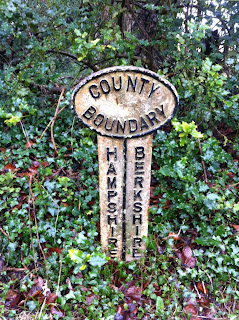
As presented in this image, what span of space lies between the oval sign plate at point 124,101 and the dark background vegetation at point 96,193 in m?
0.57

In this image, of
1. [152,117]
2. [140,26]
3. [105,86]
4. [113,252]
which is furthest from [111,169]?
[140,26]

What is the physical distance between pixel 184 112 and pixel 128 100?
1.70m

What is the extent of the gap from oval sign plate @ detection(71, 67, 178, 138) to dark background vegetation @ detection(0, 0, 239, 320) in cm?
57

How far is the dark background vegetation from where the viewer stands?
6.68ft

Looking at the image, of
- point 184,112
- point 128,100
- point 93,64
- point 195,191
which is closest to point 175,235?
point 195,191

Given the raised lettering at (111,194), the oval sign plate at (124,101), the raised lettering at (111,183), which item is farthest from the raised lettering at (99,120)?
the raised lettering at (111,194)

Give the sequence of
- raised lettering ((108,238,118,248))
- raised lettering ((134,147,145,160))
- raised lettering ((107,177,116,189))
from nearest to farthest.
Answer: raised lettering ((134,147,145,160)), raised lettering ((107,177,116,189)), raised lettering ((108,238,118,248))

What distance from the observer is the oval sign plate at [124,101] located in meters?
1.71

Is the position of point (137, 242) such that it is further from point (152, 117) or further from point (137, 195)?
point (152, 117)

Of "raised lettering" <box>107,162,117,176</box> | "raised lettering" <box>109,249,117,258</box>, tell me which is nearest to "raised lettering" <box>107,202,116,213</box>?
"raised lettering" <box>107,162,117,176</box>

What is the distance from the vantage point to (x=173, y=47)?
2889 millimetres

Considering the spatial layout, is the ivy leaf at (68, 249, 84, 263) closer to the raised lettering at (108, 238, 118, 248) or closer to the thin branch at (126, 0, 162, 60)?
the raised lettering at (108, 238, 118, 248)

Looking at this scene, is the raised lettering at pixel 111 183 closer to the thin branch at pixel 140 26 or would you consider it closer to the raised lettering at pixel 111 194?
the raised lettering at pixel 111 194

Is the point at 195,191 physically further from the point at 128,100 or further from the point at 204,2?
the point at 204,2
